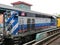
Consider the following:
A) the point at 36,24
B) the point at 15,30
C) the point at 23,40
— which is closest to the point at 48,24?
the point at 36,24

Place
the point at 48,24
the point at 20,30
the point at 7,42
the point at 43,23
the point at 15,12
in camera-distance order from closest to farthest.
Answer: the point at 7,42
the point at 15,12
the point at 20,30
the point at 43,23
the point at 48,24

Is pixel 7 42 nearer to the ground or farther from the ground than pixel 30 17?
nearer to the ground

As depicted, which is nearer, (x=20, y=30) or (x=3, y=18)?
(x=3, y=18)

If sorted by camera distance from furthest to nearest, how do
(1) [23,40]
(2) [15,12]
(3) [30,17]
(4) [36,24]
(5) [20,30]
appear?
1. (4) [36,24]
2. (3) [30,17]
3. (1) [23,40]
4. (5) [20,30]
5. (2) [15,12]

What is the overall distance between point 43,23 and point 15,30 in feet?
30.5

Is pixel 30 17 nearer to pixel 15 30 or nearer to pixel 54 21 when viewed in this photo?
pixel 15 30

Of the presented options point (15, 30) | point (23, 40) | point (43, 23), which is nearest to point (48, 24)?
point (43, 23)

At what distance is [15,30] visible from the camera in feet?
46.3

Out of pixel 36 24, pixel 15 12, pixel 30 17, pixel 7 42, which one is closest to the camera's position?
pixel 7 42

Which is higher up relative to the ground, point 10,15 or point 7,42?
point 10,15

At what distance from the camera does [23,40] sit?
16219mm

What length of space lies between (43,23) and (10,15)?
395 inches

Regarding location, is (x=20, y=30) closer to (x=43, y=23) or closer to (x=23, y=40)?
(x=23, y=40)

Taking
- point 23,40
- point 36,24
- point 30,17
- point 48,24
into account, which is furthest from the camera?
point 48,24
